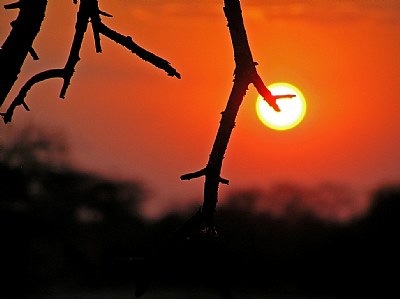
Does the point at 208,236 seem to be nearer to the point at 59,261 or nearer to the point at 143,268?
the point at 143,268

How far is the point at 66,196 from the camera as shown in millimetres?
42344

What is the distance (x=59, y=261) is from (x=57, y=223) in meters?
1.26

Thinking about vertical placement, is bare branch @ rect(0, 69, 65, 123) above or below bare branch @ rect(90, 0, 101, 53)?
below

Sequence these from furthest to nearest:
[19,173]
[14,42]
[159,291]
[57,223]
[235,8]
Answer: [159,291] → [57,223] → [19,173] → [235,8] → [14,42]

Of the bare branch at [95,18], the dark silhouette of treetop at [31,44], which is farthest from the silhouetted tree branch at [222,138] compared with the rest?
the bare branch at [95,18]

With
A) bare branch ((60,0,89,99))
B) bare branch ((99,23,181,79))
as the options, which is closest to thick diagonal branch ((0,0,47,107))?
bare branch ((60,0,89,99))

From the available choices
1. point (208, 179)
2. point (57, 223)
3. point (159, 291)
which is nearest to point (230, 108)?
point (208, 179)

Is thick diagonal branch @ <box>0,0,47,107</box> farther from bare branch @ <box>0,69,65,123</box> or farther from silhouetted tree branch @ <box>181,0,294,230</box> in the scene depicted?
silhouetted tree branch @ <box>181,0,294,230</box>

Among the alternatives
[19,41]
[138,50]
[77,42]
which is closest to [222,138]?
[138,50]

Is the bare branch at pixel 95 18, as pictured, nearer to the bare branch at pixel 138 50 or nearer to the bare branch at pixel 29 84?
the bare branch at pixel 138 50

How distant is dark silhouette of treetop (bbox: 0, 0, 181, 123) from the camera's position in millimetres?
3498

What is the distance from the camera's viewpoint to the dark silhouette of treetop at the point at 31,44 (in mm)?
3498

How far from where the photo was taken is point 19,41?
351 centimetres

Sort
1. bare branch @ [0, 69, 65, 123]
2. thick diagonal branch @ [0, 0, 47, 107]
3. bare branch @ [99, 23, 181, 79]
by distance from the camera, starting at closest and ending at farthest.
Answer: thick diagonal branch @ [0, 0, 47, 107] → bare branch @ [99, 23, 181, 79] → bare branch @ [0, 69, 65, 123]
